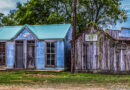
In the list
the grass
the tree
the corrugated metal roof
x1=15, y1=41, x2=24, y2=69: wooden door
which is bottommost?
the grass

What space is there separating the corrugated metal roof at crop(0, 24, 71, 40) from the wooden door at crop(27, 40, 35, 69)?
3.37ft

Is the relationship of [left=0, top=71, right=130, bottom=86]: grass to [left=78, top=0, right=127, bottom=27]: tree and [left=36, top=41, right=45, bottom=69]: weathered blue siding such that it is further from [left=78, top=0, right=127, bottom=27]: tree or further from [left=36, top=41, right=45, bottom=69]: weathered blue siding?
[left=78, top=0, right=127, bottom=27]: tree

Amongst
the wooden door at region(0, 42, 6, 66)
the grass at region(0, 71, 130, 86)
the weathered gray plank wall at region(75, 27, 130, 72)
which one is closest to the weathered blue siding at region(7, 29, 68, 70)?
the wooden door at region(0, 42, 6, 66)

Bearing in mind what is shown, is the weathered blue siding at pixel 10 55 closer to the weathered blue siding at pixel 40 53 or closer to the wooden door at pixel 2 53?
the weathered blue siding at pixel 40 53

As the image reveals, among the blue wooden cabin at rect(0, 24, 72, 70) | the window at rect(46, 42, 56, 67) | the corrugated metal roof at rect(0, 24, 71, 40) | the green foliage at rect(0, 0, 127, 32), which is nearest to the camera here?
the blue wooden cabin at rect(0, 24, 72, 70)

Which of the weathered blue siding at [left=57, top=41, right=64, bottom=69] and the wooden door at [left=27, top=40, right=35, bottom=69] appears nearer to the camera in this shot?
the weathered blue siding at [left=57, top=41, right=64, bottom=69]

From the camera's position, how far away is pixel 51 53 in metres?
24.7

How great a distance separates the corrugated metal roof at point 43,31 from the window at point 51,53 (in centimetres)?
75

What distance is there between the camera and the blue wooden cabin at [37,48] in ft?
80.3

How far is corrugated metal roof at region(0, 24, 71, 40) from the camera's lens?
24938 millimetres

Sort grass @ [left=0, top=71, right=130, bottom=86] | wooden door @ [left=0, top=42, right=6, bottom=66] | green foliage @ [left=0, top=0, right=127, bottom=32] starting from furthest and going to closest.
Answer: green foliage @ [left=0, top=0, right=127, bottom=32]
wooden door @ [left=0, top=42, right=6, bottom=66]
grass @ [left=0, top=71, right=130, bottom=86]

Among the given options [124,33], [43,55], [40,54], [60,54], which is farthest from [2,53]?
[124,33]

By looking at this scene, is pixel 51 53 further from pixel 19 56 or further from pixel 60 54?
pixel 19 56

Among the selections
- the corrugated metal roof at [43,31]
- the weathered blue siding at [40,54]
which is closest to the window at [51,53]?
the weathered blue siding at [40,54]
